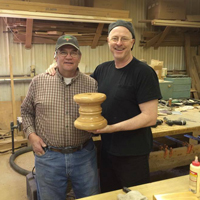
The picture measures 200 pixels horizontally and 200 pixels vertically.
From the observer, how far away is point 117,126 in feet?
5.32

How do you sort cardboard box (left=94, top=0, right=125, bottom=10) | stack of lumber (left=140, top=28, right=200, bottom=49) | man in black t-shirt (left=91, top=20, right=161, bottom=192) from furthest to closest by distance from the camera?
stack of lumber (left=140, top=28, right=200, bottom=49), cardboard box (left=94, top=0, right=125, bottom=10), man in black t-shirt (left=91, top=20, right=161, bottom=192)

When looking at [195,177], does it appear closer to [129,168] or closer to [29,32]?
[129,168]

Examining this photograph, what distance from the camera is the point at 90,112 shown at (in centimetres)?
153

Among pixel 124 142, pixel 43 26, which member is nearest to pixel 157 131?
pixel 124 142

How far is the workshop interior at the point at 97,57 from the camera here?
121 inches

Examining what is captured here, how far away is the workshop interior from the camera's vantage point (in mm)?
3072

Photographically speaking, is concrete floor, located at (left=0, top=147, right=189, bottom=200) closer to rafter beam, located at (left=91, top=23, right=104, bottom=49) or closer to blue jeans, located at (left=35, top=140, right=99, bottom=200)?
blue jeans, located at (left=35, top=140, right=99, bottom=200)

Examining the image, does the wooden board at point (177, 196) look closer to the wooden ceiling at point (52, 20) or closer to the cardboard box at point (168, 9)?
the wooden ceiling at point (52, 20)

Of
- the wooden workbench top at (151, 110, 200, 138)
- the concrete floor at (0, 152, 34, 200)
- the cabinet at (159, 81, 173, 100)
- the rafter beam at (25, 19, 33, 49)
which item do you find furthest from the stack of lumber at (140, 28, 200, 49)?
the concrete floor at (0, 152, 34, 200)

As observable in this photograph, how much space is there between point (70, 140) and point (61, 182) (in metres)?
0.36

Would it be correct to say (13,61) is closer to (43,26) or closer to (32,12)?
(43,26)

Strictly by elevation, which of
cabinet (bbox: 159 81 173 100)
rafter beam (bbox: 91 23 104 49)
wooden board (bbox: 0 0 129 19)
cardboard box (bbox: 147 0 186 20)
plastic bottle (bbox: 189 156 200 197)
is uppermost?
cardboard box (bbox: 147 0 186 20)

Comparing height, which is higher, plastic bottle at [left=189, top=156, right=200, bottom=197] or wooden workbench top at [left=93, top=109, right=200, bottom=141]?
plastic bottle at [left=189, top=156, right=200, bottom=197]

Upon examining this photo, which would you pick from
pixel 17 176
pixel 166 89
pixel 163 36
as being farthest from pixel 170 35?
pixel 17 176
